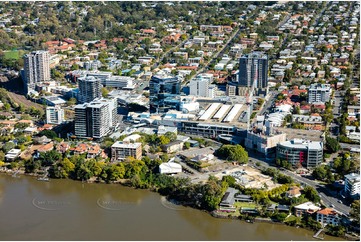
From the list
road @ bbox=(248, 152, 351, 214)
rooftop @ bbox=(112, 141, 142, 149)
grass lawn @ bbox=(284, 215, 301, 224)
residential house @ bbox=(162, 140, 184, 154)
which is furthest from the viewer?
residential house @ bbox=(162, 140, 184, 154)

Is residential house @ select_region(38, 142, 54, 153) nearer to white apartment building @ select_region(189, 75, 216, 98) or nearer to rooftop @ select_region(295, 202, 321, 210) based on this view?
white apartment building @ select_region(189, 75, 216, 98)

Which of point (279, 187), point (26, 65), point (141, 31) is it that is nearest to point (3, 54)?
point (26, 65)

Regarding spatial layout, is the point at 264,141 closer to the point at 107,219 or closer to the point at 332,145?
the point at 332,145

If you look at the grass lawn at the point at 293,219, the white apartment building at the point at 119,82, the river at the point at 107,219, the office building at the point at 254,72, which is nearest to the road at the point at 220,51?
the white apartment building at the point at 119,82

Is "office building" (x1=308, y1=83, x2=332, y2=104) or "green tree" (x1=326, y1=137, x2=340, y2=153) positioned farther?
"office building" (x1=308, y1=83, x2=332, y2=104)

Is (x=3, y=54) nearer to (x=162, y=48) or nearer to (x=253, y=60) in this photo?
(x=162, y=48)

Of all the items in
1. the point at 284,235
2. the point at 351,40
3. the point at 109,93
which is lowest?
the point at 284,235

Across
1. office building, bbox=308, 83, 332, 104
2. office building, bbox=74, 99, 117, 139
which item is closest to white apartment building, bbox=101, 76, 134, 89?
office building, bbox=74, 99, 117, 139
